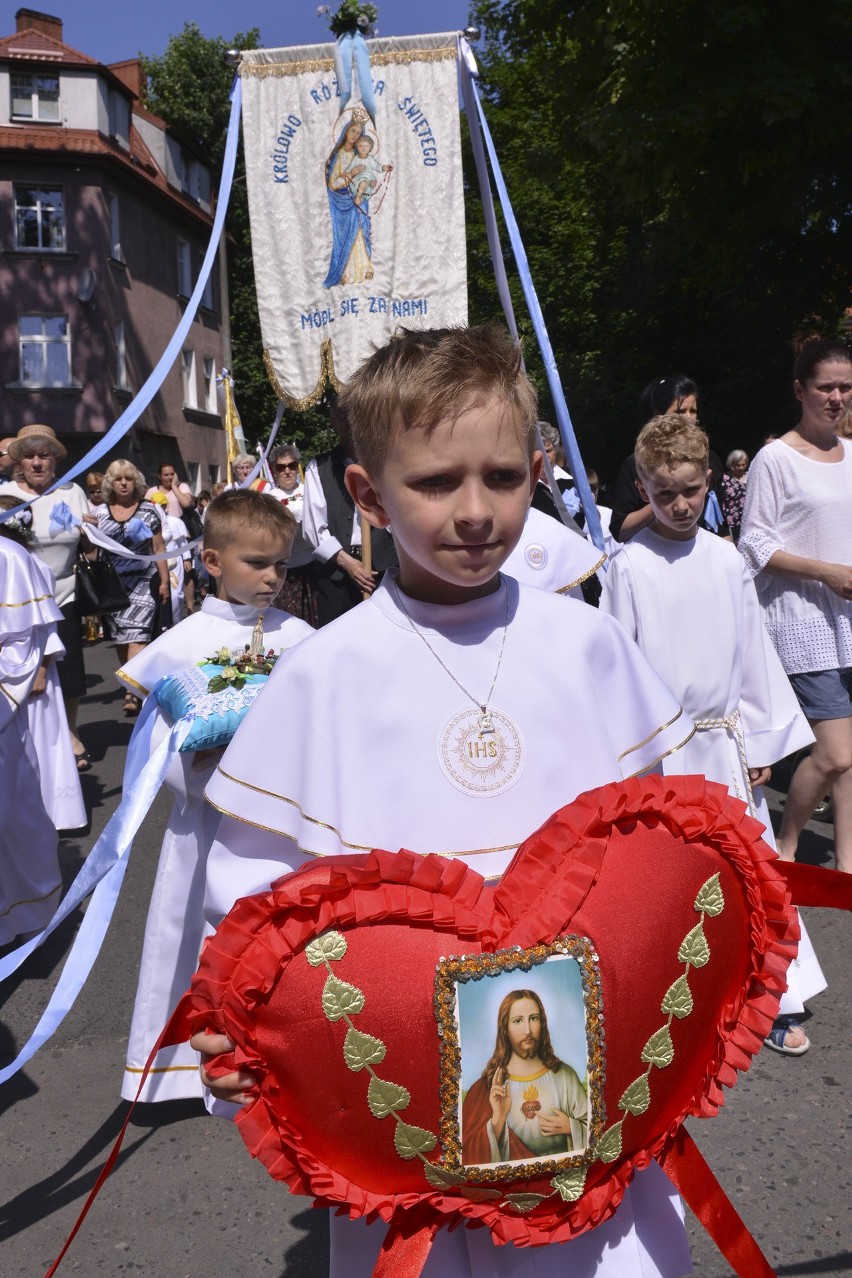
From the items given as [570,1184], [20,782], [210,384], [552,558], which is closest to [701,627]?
[552,558]

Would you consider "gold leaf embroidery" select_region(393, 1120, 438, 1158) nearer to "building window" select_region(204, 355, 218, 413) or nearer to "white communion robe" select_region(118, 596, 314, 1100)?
"white communion robe" select_region(118, 596, 314, 1100)

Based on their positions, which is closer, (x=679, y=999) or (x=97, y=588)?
(x=679, y=999)

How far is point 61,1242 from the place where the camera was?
9.66 ft

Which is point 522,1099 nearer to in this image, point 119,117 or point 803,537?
point 803,537

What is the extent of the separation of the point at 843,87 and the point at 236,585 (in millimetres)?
11735

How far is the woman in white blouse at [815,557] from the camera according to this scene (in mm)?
4395

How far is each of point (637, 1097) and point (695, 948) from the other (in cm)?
22

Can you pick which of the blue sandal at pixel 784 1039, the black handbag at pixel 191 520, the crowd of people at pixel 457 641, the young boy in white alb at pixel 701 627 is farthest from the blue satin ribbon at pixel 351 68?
the black handbag at pixel 191 520

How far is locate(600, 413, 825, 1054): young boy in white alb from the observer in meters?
3.61

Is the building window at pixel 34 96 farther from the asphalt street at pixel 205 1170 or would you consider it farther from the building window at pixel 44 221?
the asphalt street at pixel 205 1170

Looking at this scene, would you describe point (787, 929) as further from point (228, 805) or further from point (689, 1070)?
point (228, 805)

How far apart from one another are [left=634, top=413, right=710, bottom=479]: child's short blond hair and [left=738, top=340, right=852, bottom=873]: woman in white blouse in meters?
0.92

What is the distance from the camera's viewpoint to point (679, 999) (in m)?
1.65

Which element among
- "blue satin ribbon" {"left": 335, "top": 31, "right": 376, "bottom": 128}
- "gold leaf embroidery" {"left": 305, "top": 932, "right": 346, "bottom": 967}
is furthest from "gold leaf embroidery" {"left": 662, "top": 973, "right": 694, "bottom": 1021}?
"blue satin ribbon" {"left": 335, "top": 31, "right": 376, "bottom": 128}
